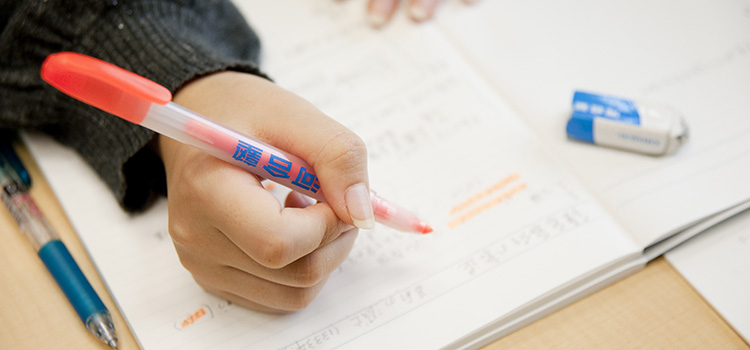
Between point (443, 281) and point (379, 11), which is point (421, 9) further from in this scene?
point (443, 281)

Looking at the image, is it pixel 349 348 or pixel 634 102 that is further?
pixel 634 102

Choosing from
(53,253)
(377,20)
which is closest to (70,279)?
(53,253)

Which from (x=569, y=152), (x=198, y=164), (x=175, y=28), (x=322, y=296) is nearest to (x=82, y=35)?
(x=175, y=28)

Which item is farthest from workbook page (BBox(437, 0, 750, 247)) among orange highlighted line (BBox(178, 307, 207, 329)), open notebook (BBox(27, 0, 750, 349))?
orange highlighted line (BBox(178, 307, 207, 329))

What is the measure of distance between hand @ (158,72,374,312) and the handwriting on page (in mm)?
35

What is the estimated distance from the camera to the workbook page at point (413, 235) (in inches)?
17.3

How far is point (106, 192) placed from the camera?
511 millimetres

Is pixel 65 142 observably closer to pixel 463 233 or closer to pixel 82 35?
pixel 82 35

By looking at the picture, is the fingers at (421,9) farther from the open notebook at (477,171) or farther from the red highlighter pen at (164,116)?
the red highlighter pen at (164,116)

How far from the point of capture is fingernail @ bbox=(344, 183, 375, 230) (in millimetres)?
386

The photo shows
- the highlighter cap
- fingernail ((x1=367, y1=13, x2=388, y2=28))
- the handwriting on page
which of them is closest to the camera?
the highlighter cap

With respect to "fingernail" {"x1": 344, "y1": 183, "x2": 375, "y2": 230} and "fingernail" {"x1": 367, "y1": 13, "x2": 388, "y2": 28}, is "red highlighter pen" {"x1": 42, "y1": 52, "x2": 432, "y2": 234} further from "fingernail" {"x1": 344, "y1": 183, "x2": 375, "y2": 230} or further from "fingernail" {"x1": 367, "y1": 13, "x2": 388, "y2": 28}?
"fingernail" {"x1": 367, "y1": 13, "x2": 388, "y2": 28}

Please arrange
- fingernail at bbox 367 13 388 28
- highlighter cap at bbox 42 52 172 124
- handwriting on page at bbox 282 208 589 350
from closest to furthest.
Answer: highlighter cap at bbox 42 52 172 124, handwriting on page at bbox 282 208 589 350, fingernail at bbox 367 13 388 28

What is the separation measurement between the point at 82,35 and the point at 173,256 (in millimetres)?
221
